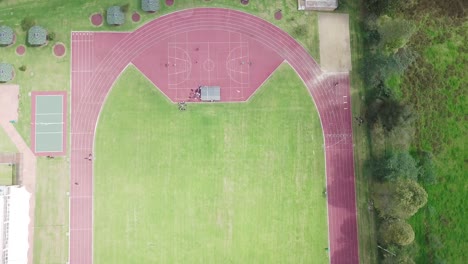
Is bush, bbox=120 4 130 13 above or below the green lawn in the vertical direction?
above

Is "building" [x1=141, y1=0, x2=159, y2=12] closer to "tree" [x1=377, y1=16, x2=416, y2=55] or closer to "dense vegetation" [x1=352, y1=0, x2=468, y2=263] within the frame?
"dense vegetation" [x1=352, y1=0, x2=468, y2=263]

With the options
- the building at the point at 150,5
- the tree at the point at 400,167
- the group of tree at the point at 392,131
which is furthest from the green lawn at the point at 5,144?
the tree at the point at 400,167

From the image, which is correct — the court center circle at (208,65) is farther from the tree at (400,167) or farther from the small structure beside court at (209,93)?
the tree at (400,167)

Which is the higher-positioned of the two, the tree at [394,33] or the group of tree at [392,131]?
the tree at [394,33]

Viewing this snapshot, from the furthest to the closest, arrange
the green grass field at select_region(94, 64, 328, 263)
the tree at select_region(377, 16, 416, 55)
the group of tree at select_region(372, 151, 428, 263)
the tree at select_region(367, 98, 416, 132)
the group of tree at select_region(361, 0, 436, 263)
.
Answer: the green grass field at select_region(94, 64, 328, 263), the tree at select_region(367, 98, 416, 132), the tree at select_region(377, 16, 416, 55), the group of tree at select_region(361, 0, 436, 263), the group of tree at select_region(372, 151, 428, 263)

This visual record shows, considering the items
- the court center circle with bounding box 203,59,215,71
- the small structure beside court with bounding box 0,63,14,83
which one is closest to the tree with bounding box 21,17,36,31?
the small structure beside court with bounding box 0,63,14,83

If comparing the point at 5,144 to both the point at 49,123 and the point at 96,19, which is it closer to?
the point at 49,123
